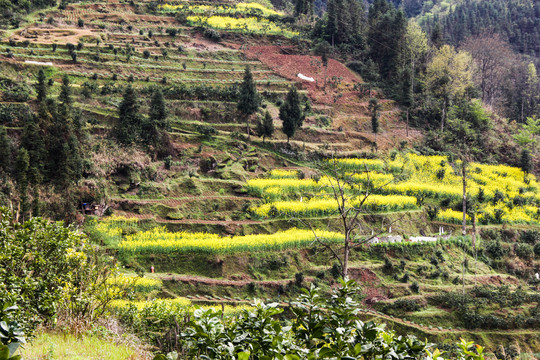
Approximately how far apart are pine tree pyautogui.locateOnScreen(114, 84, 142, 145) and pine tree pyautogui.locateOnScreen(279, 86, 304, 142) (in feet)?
28.4

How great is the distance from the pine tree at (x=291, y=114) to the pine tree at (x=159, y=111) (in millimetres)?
7181

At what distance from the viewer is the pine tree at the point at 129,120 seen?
21.3 metres

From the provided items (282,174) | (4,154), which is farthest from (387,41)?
(4,154)

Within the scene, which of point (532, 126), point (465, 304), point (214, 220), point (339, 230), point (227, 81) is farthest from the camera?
point (532, 126)

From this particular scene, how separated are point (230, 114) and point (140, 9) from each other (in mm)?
20279

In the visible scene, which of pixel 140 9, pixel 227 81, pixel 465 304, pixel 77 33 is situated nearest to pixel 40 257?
pixel 465 304

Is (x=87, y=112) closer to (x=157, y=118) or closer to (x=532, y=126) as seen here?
(x=157, y=118)

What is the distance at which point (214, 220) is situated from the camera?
19234mm

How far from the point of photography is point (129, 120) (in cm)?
2155

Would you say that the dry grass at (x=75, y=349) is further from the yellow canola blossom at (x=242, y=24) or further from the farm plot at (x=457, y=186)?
the yellow canola blossom at (x=242, y=24)

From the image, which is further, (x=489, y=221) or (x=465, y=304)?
(x=489, y=221)

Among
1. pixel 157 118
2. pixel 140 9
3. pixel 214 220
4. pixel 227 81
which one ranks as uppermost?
pixel 140 9

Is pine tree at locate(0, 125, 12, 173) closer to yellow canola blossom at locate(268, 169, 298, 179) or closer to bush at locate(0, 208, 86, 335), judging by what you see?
bush at locate(0, 208, 86, 335)

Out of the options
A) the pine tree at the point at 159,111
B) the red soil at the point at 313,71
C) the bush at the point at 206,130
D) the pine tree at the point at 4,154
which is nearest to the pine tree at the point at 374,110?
the red soil at the point at 313,71
